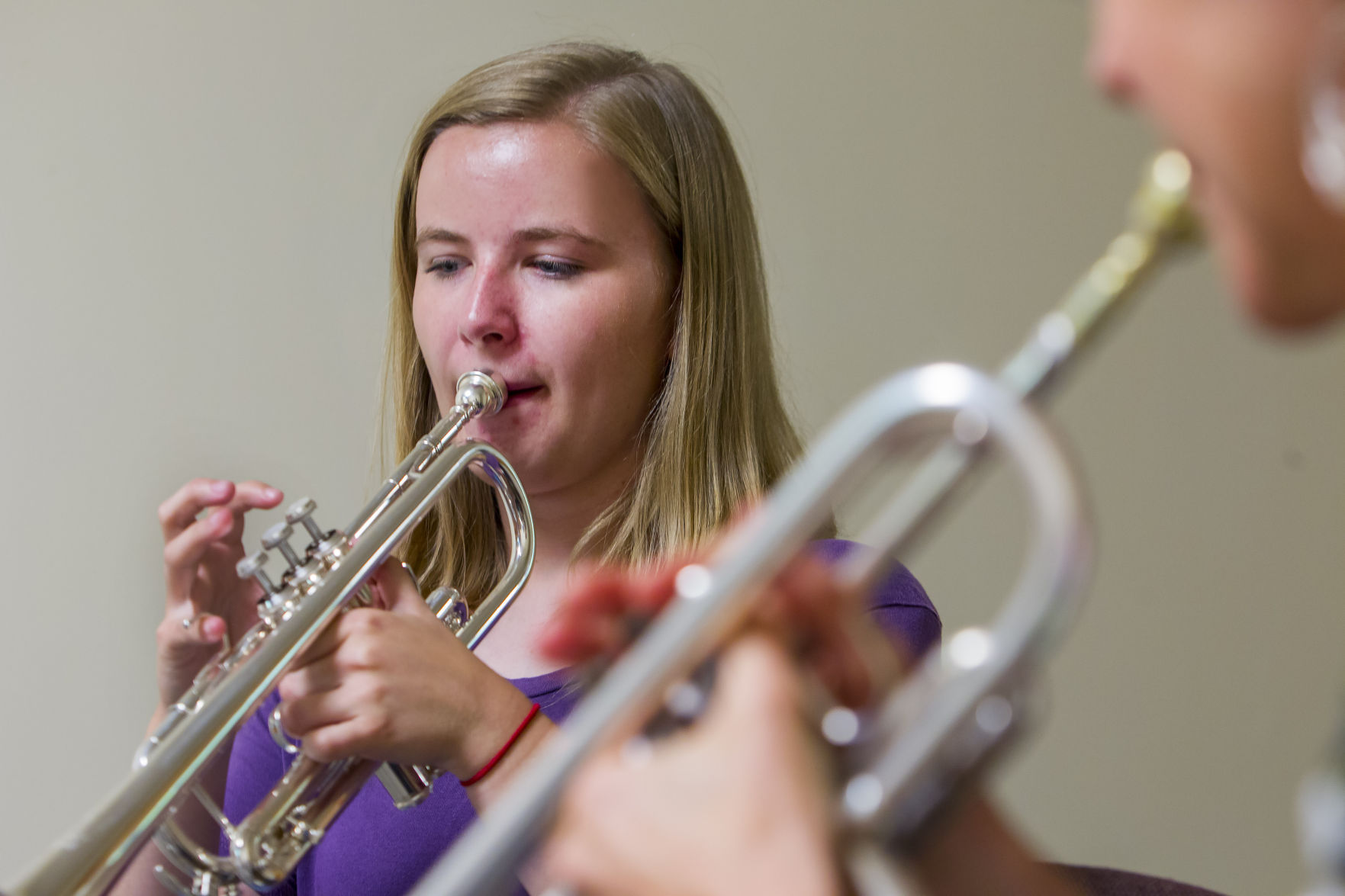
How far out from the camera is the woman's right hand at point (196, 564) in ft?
3.12

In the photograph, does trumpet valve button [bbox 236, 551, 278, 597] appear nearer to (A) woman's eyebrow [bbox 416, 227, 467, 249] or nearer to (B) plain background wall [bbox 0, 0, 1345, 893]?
(A) woman's eyebrow [bbox 416, 227, 467, 249]

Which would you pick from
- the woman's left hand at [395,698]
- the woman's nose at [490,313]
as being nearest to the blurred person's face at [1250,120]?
the woman's left hand at [395,698]

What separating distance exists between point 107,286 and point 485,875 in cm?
150

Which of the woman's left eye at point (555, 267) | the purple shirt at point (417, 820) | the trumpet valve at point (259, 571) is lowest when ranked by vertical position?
the purple shirt at point (417, 820)

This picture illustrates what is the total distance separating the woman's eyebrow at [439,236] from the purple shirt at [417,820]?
39cm

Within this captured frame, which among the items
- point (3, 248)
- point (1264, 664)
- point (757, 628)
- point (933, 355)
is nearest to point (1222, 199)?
point (757, 628)

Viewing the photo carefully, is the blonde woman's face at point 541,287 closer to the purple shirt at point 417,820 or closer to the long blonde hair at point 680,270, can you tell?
the long blonde hair at point 680,270

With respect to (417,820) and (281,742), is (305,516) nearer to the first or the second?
(281,742)

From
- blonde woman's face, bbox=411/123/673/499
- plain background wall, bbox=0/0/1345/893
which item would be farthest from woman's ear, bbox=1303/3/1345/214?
plain background wall, bbox=0/0/1345/893

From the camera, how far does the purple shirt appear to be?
100 cm

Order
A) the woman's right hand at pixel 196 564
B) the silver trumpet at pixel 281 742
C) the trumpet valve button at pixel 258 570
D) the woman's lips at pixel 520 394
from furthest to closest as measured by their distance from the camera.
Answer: the woman's lips at pixel 520 394
the woman's right hand at pixel 196 564
the trumpet valve button at pixel 258 570
the silver trumpet at pixel 281 742

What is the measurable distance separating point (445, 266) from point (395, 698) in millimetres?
441

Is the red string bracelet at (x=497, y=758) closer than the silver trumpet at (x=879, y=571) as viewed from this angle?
No

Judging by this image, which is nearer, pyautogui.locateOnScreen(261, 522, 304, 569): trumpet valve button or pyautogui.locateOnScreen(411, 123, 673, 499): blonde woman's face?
pyautogui.locateOnScreen(261, 522, 304, 569): trumpet valve button
